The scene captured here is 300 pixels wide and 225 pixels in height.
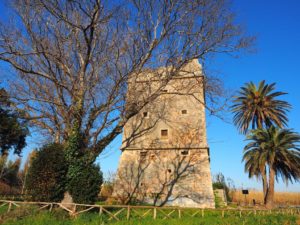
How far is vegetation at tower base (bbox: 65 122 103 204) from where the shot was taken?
12032 millimetres

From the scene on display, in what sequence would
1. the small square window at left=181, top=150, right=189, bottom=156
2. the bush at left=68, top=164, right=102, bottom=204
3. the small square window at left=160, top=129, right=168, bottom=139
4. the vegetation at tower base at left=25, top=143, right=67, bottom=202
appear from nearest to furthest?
1. the vegetation at tower base at left=25, top=143, right=67, bottom=202
2. the bush at left=68, top=164, right=102, bottom=204
3. the small square window at left=181, top=150, right=189, bottom=156
4. the small square window at left=160, top=129, right=168, bottom=139

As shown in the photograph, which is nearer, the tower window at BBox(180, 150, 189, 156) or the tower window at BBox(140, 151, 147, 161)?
the tower window at BBox(180, 150, 189, 156)

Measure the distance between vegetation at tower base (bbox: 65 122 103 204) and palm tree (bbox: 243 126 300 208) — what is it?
637 inches

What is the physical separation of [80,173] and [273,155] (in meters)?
17.7

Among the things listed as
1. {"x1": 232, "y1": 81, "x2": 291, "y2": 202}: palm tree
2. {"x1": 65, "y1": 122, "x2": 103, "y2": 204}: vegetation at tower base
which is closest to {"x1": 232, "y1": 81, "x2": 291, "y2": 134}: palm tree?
{"x1": 232, "y1": 81, "x2": 291, "y2": 202}: palm tree

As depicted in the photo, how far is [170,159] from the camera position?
21.2 m

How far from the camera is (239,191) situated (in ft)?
115

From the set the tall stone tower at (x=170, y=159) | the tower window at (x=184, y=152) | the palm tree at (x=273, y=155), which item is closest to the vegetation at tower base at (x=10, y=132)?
the tall stone tower at (x=170, y=159)

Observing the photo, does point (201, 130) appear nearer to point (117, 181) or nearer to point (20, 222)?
point (117, 181)

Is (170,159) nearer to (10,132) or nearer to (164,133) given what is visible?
(164,133)

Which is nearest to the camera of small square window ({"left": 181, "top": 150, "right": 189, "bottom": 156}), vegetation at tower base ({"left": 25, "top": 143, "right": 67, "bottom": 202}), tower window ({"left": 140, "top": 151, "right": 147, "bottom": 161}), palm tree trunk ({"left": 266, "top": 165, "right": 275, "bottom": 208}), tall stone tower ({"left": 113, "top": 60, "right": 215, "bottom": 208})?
vegetation at tower base ({"left": 25, "top": 143, "right": 67, "bottom": 202})

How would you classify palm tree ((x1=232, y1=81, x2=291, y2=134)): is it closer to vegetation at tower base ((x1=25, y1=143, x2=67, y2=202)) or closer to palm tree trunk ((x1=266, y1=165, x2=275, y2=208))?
palm tree trunk ((x1=266, y1=165, x2=275, y2=208))

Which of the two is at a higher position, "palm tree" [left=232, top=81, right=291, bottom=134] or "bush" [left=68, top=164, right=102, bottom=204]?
"palm tree" [left=232, top=81, right=291, bottom=134]

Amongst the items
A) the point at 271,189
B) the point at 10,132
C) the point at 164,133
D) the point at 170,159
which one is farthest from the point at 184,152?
the point at 10,132
